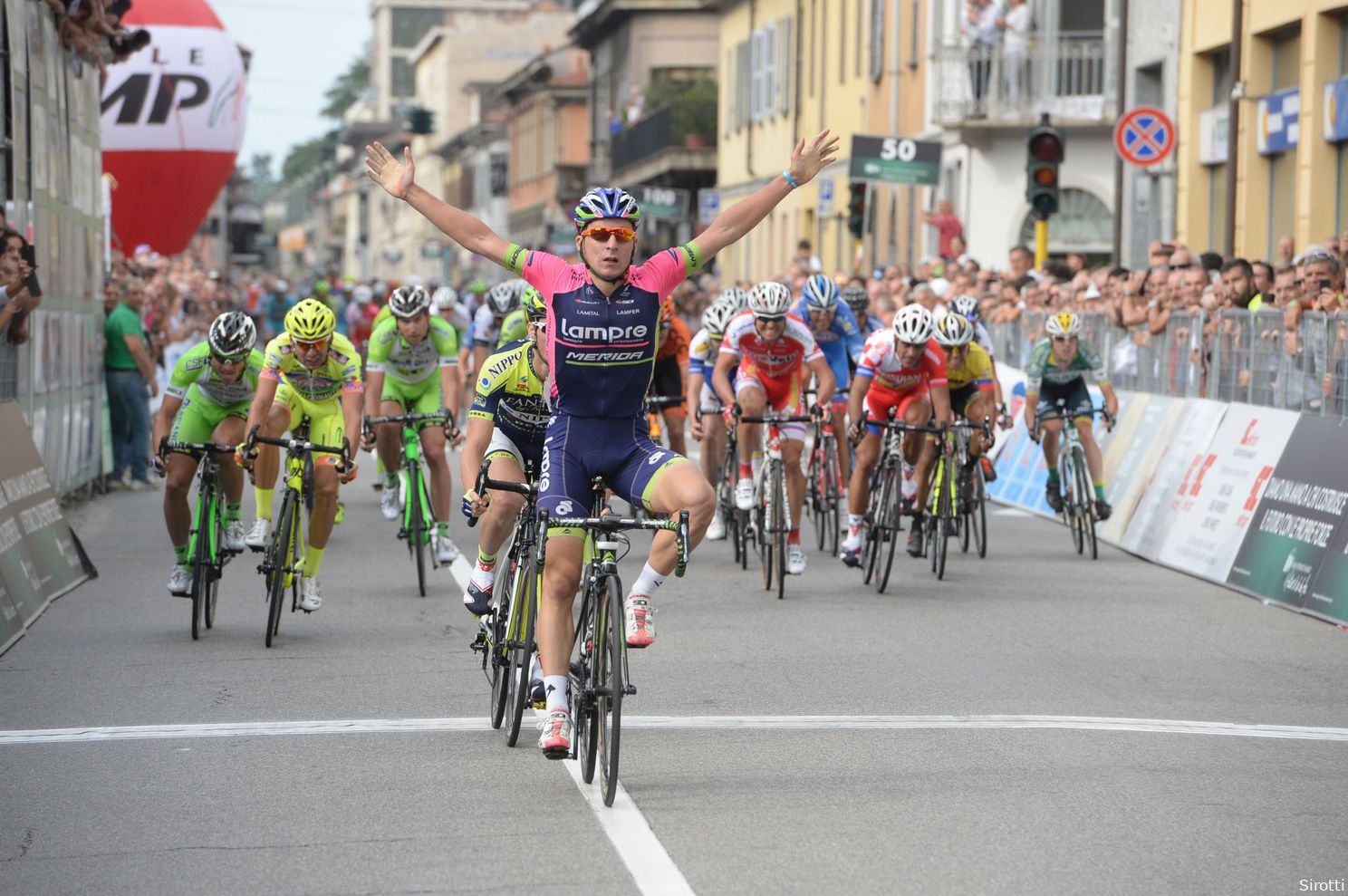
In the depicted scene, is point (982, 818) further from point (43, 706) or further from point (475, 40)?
point (475, 40)

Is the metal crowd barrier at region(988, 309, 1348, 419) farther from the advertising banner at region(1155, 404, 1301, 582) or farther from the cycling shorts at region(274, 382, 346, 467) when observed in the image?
the cycling shorts at region(274, 382, 346, 467)

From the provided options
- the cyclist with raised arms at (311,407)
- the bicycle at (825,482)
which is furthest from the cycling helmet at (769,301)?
the cyclist with raised arms at (311,407)

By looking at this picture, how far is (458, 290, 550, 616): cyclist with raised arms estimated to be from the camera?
9516 millimetres

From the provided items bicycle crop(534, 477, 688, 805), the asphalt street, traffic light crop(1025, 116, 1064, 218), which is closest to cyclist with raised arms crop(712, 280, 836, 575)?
the asphalt street

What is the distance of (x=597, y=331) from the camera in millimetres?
8031

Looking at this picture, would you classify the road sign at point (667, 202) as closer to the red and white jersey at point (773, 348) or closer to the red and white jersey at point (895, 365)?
the red and white jersey at point (773, 348)

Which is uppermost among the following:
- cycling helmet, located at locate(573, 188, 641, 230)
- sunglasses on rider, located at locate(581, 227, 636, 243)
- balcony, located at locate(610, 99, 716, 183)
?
balcony, located at locate(610, 99, 716, 183)

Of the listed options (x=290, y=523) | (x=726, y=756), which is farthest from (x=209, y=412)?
(x=726, y=756)

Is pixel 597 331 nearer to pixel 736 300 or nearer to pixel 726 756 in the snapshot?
pixel 726 756

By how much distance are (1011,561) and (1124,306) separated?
4227 mm

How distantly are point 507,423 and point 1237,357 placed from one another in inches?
324

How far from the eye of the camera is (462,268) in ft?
357

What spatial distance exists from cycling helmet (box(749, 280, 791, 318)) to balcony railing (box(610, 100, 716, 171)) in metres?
49.9

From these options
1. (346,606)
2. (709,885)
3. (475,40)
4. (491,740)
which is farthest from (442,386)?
(475,40)
